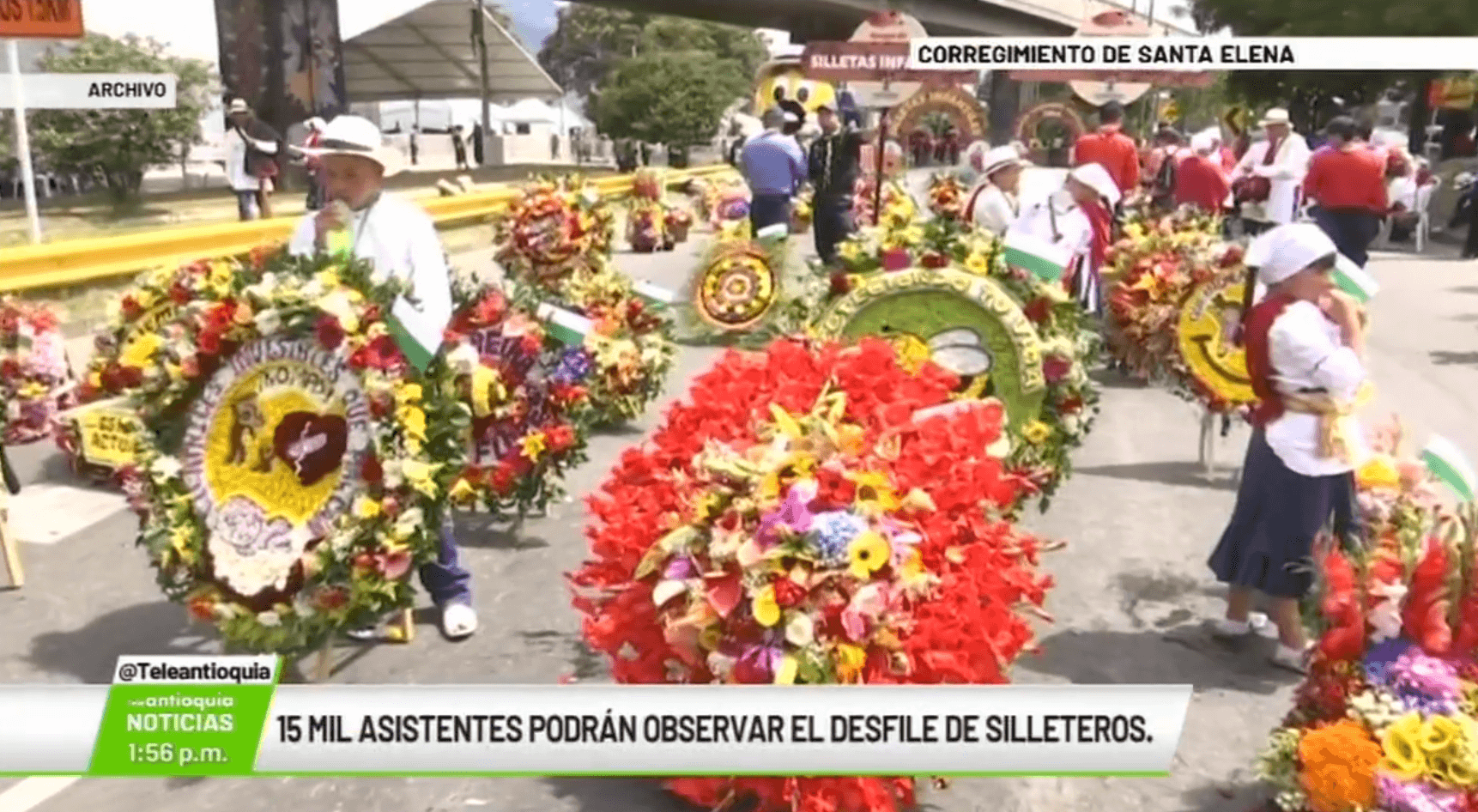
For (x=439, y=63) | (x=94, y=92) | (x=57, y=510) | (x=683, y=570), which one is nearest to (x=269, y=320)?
(x=683, y=570)

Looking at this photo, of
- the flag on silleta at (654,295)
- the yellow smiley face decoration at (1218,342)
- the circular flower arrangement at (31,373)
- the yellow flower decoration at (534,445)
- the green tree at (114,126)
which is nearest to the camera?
the yellow flower decoration at (534,445)

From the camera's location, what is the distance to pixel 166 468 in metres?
4.73

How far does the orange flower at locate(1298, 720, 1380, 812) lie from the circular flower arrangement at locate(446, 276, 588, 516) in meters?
4.01

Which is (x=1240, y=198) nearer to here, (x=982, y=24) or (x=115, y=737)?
(x=115, y=737)

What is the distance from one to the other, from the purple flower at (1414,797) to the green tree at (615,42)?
68.9 meters

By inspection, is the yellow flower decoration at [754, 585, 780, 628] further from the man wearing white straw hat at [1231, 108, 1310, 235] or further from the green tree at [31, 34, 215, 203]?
the green tree at [31, 34, 215, 203]

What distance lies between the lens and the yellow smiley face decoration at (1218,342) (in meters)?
7.37

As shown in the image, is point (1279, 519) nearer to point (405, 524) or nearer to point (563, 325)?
point (405, 524)

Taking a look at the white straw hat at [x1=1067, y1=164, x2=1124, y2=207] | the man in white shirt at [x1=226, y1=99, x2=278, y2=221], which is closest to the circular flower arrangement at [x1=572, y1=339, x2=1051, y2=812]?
the white straw hat at [x1=1067, y1=164, x2=1124, y2=207]

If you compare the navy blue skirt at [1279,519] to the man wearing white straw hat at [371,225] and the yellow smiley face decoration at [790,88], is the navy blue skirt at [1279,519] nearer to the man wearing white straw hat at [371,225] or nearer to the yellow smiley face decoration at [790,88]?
the man wearing white straw hat at [371,225]

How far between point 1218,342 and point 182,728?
6.08m

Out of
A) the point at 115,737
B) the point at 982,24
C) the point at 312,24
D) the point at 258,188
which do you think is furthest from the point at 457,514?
the point at 982,24

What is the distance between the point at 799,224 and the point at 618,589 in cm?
1497

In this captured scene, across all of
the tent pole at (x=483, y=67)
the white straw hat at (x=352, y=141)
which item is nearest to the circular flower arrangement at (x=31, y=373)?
the white straw hat at (x=352, y=141)
